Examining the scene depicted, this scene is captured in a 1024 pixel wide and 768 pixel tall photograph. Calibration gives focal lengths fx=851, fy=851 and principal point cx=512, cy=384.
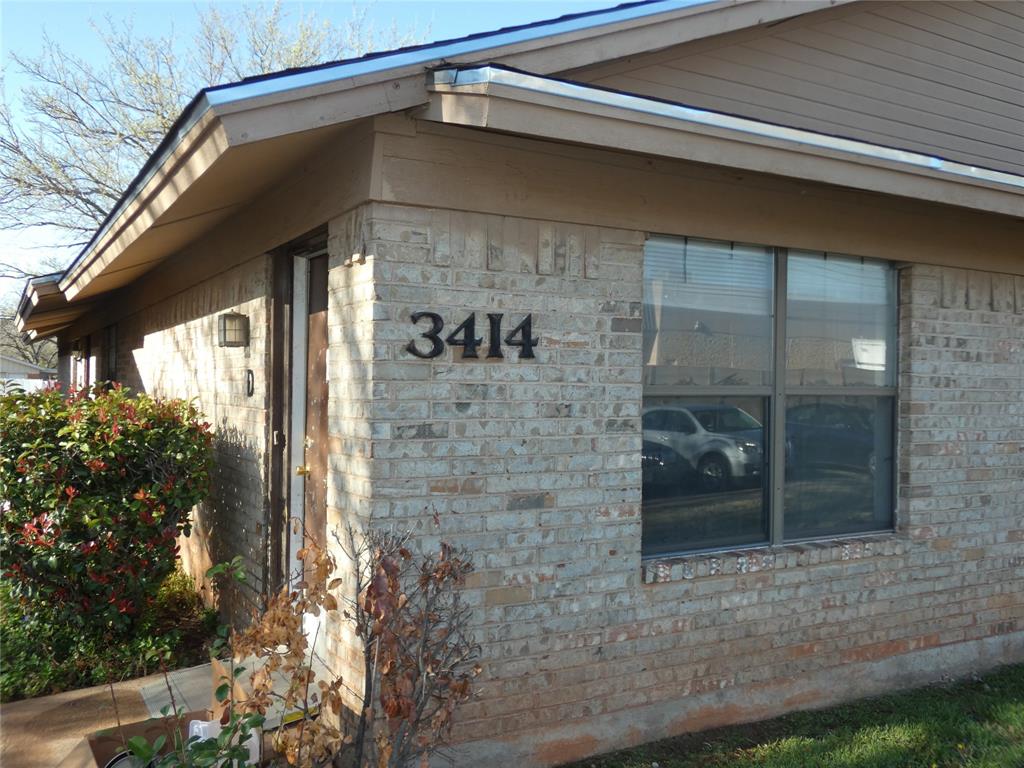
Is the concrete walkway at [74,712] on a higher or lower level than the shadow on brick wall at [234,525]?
lower

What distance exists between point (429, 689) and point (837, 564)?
2.85m

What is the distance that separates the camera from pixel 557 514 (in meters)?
4.10

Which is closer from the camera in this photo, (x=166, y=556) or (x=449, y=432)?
(x=449, y=432)

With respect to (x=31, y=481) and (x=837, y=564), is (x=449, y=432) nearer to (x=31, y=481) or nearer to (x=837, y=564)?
(x=837, y=564)

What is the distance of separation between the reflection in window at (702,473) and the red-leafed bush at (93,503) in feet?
9.89

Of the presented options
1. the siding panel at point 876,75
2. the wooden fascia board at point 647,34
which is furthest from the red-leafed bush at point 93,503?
the siding panel at point 876,75

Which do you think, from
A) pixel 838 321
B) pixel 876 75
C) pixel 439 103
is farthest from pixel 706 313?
pixel 876 75

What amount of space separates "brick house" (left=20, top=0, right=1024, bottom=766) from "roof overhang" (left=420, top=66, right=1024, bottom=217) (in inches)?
0.6

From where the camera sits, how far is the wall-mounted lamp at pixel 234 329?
558 cm

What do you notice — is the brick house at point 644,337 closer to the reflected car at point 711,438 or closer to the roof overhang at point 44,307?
the reflected car at point 711,438

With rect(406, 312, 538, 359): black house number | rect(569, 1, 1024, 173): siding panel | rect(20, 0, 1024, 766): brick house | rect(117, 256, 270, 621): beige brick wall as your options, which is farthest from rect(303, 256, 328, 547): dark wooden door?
rect(569, 1, 1024, 173): siding panel

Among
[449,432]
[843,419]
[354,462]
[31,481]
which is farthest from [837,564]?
[31,481]

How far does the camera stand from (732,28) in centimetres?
467

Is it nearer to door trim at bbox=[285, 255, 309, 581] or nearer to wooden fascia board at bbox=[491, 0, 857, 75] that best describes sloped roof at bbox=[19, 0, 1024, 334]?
wooden fascia board at bbox=[491, 0, 857, 75]
